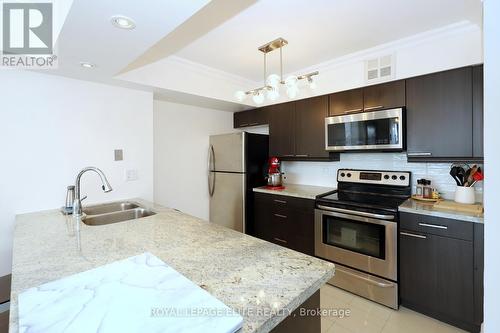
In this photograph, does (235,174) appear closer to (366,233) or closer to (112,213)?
(112,213)

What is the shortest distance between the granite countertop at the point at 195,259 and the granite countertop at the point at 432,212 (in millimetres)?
1371

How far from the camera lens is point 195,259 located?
1046 mm

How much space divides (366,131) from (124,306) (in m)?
2.44

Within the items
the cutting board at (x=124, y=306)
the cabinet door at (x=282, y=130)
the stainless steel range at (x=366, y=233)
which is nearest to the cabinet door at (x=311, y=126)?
the cabinet door at (x=282, y=130)

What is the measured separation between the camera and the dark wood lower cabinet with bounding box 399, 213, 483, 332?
170cm

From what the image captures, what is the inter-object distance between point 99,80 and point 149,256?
1951 millimetres

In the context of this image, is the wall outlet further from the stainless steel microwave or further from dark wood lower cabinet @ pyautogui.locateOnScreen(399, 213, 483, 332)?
dark wood lower cabinet @ pyautogui.locateOnScreen(399, 213, 483, 332)

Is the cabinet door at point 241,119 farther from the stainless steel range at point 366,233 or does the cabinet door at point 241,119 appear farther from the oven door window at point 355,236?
the oven door window at point 355,236

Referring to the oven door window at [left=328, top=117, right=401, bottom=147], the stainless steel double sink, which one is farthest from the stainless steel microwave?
the stainless steel double sink

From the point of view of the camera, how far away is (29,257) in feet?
3.56

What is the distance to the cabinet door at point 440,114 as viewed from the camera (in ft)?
6.16
